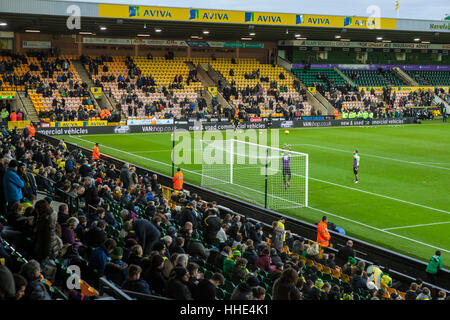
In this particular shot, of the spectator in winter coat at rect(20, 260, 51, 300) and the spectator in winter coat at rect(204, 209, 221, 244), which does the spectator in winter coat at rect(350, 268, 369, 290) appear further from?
the spectator in winter coat at rect(20, 260, 51, 300)

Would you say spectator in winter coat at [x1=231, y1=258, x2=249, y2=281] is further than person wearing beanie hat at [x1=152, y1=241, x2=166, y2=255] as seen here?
No

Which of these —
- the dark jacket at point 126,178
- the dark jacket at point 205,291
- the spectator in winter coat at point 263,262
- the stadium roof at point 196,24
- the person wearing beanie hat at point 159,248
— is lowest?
the spectator in winter coat at point 263,262

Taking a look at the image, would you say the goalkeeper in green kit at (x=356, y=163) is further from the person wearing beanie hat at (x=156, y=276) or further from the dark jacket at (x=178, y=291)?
the dark jacket at (x=178, y=291)

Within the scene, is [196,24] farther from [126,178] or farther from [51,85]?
[126,178]

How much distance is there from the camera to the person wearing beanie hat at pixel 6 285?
5.75m

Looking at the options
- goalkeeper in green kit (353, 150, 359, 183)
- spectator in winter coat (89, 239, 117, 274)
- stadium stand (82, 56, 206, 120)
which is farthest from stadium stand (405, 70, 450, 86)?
spectator in winter coat (89, 239, 117, 274)

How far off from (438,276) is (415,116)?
46343 millimetres

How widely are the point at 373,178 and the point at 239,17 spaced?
24.4 m

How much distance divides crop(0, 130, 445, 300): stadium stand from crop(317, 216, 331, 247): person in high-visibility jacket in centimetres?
36

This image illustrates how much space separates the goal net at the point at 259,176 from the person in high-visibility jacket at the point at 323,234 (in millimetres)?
4920

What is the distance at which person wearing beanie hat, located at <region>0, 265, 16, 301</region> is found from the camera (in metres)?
5.75

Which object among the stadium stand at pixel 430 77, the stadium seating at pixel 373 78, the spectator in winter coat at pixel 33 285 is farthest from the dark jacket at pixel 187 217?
the stadium stand at pixel 430 77

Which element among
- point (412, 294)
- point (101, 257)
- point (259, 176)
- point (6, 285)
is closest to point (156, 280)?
point (101, 257)
